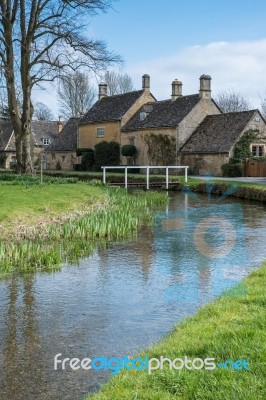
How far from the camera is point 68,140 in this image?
66500 millimetres

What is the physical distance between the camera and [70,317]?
8109mm

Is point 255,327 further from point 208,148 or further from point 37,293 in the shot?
point 208,148

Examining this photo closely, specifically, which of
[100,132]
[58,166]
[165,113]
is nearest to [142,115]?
[165,113]

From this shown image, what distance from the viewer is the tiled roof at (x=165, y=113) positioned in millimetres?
49469

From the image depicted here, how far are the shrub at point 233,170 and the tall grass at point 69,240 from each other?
23.4 meters

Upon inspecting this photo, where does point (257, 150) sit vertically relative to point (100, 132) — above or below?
below

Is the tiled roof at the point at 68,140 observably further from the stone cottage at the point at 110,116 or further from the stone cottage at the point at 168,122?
the stone cottage at the point at 168,122

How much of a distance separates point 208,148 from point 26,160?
775 inches

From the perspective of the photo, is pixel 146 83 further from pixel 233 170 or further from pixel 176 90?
pixel 233 170

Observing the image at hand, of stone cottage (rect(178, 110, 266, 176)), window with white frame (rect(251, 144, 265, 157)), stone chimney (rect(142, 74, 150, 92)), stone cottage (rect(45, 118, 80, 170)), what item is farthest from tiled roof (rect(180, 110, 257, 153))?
stone cottage (rect(45, 118, 80, 170))

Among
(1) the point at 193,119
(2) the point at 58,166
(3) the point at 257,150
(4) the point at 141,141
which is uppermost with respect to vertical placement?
(1) the point at 193,119

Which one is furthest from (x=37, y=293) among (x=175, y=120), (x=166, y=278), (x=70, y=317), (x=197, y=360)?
(x=175, y=120)

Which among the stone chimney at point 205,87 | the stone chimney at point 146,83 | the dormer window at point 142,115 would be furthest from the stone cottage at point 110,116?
the stone chimney at point 205,87

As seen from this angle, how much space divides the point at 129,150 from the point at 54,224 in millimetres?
37838
